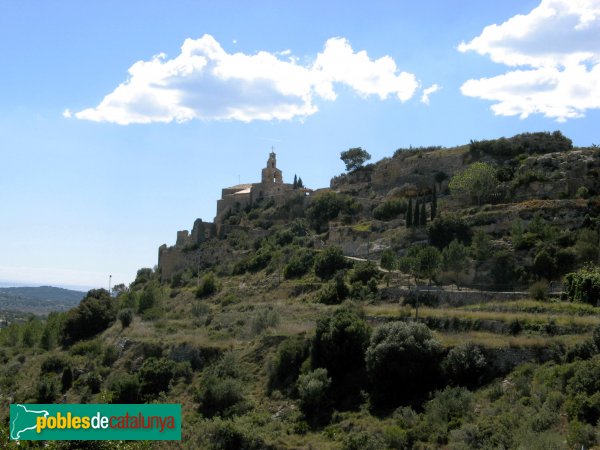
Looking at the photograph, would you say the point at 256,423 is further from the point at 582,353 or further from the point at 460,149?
the point at 460,149

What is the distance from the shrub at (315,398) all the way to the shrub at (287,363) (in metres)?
2.09

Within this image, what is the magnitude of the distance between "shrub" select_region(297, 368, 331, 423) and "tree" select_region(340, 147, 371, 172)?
42.6m

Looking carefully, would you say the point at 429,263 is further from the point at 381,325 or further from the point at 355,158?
the point at 355,158

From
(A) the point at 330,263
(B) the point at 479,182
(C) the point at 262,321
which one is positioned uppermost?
(B) the point at 479,182

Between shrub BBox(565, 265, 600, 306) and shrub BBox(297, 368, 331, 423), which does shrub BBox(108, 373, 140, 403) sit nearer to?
shrub BBox(297, 368, 331, 423)

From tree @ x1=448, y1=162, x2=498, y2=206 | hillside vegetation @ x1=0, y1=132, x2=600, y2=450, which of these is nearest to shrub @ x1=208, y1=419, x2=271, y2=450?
hillside vegetation @ x1=0, y1=132, x2=600, y2=450

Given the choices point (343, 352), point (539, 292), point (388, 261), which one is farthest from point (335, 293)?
point (539, 292)

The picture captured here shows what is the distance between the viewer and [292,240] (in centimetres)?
5212

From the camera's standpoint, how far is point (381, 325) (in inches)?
1011

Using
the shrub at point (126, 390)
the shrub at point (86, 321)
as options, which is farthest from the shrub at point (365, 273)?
the shrub at point (86, 321)

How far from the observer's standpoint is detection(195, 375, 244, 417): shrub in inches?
1006

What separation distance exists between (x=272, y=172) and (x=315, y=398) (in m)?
49.2

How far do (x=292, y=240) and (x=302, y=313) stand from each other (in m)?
17.9

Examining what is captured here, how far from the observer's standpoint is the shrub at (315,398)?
78.5ft
